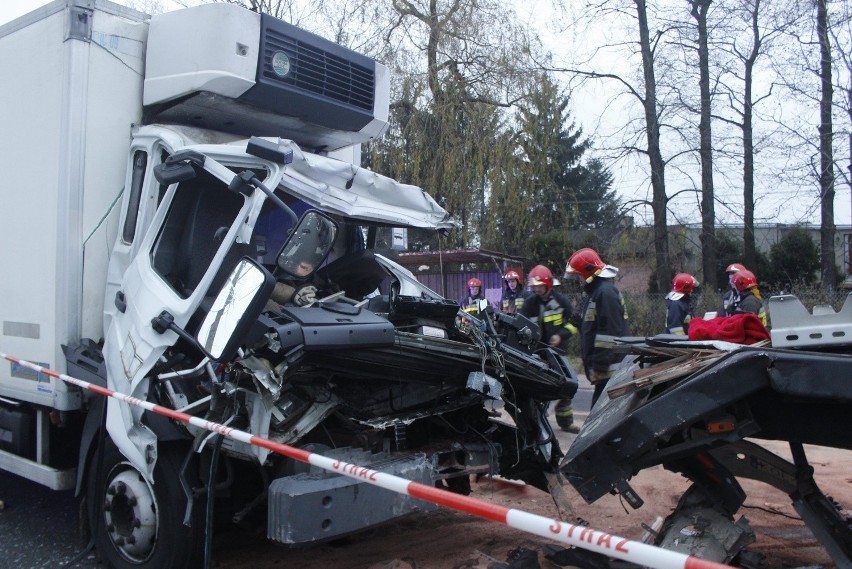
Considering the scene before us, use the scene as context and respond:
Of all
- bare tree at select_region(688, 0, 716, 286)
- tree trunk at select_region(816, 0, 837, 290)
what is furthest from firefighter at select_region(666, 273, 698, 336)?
bare tree at select_region(688, 0, 716, 286)

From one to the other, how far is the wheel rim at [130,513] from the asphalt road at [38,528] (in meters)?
0.32

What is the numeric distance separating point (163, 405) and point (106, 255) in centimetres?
117

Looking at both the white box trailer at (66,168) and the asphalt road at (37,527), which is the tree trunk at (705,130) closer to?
the asphalt road at (37,527)

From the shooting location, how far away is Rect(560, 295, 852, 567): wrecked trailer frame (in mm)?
2621

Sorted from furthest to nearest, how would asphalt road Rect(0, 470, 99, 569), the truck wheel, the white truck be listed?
asphalt road Rect(0, 470, 99, 569), the truck wheel, the white truck

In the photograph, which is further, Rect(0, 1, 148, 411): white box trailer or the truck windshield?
Rect(0, 1, 148, 411): white box trailer

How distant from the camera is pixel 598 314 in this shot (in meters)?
6.56

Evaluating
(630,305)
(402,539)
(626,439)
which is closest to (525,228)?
(630,305)

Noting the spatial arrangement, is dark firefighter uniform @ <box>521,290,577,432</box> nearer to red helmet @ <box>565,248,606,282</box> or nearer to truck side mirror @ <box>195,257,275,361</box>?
red helmet @ <box>565,248,606,282</box>

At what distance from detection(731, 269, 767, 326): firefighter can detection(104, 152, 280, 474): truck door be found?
20.5 feet

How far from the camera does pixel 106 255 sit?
4.52m

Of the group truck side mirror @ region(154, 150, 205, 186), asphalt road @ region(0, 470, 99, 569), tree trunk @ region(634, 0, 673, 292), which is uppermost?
tree trunk @ region(634, 0, 673, 292)

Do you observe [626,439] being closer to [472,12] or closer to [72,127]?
[72,127]

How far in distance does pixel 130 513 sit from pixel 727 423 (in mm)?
3032
